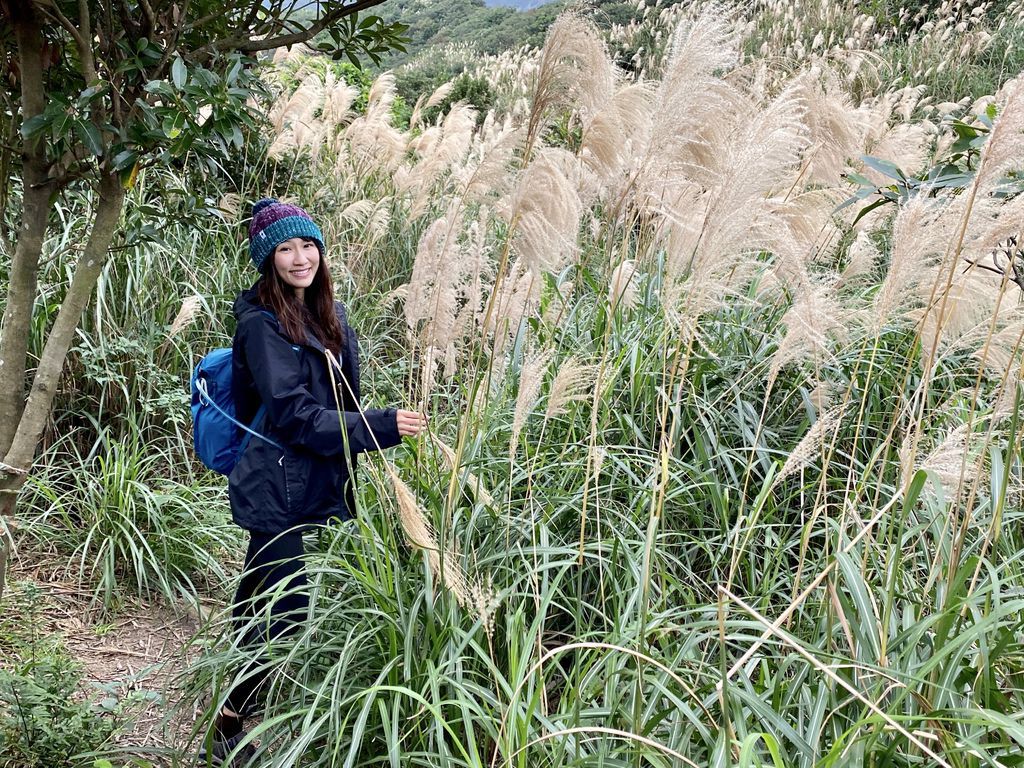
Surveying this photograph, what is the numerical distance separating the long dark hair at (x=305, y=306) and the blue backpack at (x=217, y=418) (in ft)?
0.96

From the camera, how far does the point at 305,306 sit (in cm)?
296

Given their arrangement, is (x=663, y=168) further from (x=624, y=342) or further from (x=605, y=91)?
(x=624, y=342)

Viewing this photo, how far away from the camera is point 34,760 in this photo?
244 cm

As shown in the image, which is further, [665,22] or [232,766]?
[665,22]

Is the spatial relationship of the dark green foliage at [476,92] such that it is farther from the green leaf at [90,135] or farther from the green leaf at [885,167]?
the green leaf at [90,135]

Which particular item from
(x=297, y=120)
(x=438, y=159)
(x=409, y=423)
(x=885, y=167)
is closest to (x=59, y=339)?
(x=409, y=423)

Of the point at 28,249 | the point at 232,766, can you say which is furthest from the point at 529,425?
the point at 28,249

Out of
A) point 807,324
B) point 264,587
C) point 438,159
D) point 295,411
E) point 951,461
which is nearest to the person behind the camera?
point 951,461

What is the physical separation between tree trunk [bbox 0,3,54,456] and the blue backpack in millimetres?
621

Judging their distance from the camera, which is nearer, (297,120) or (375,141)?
(297,120)

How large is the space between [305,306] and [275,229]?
27 centimetres

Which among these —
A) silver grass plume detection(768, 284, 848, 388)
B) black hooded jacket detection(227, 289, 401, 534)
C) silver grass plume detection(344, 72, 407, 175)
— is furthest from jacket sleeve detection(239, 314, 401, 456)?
silver grass plume detection(344, 72, 407, 175)

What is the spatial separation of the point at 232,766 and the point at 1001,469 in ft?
7.92

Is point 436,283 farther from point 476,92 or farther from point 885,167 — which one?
point 476,92
